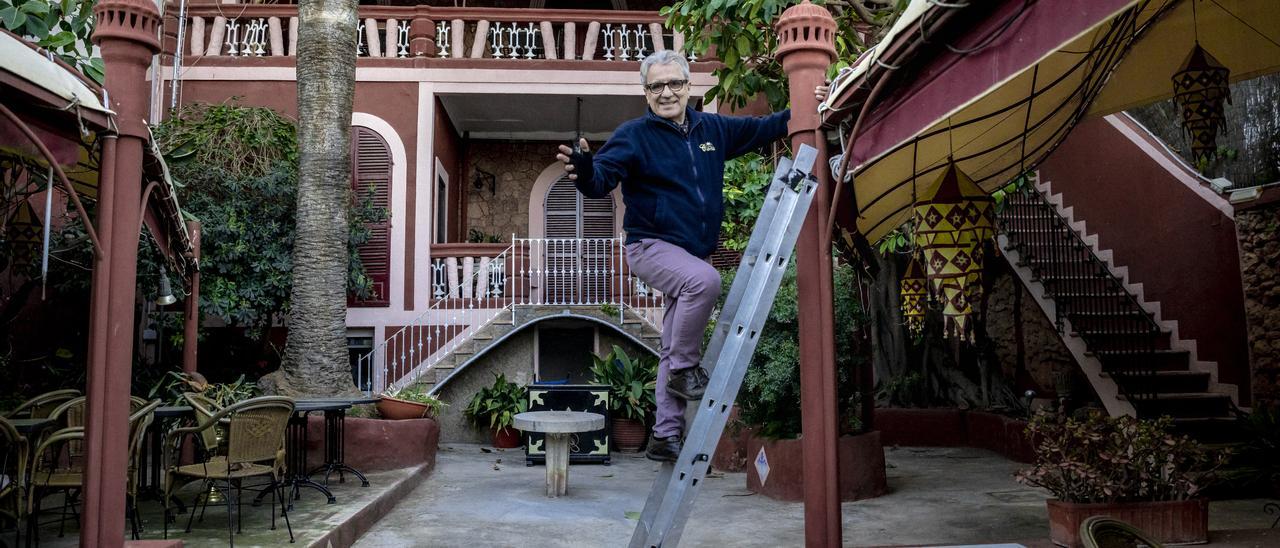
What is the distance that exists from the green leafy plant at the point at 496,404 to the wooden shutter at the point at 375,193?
217 cm

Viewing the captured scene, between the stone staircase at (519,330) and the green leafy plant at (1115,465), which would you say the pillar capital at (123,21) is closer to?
the green leafy plant at (1115,465)

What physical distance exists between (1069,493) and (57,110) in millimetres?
5408

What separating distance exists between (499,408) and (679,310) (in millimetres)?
8340

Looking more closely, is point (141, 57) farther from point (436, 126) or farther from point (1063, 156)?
point (1063, 156)

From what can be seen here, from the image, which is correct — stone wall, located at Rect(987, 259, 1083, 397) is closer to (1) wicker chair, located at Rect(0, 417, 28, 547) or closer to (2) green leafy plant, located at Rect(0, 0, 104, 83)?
(1) wicker chair, located at Rect(0, 417, 28, 547)

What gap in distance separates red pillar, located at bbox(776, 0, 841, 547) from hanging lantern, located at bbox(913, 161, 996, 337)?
560mm

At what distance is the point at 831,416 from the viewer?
375cm

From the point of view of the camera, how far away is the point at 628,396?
10.6 metres

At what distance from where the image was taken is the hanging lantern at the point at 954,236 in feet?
13.0

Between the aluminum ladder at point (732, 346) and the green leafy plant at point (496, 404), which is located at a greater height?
the aluminum ladder at point (732, 346)

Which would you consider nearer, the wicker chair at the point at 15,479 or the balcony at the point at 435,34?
the wicker chair at the point at 15,479

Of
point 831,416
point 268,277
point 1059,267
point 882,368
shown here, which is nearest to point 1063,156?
point 1059,267

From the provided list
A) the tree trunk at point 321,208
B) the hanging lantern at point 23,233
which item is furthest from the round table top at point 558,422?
the hanging lantern at point 23,233

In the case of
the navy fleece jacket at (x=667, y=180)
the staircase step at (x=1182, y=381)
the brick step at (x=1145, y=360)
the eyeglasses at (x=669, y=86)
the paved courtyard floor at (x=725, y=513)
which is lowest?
the paved courtyard floor at (x=725, y=513)
